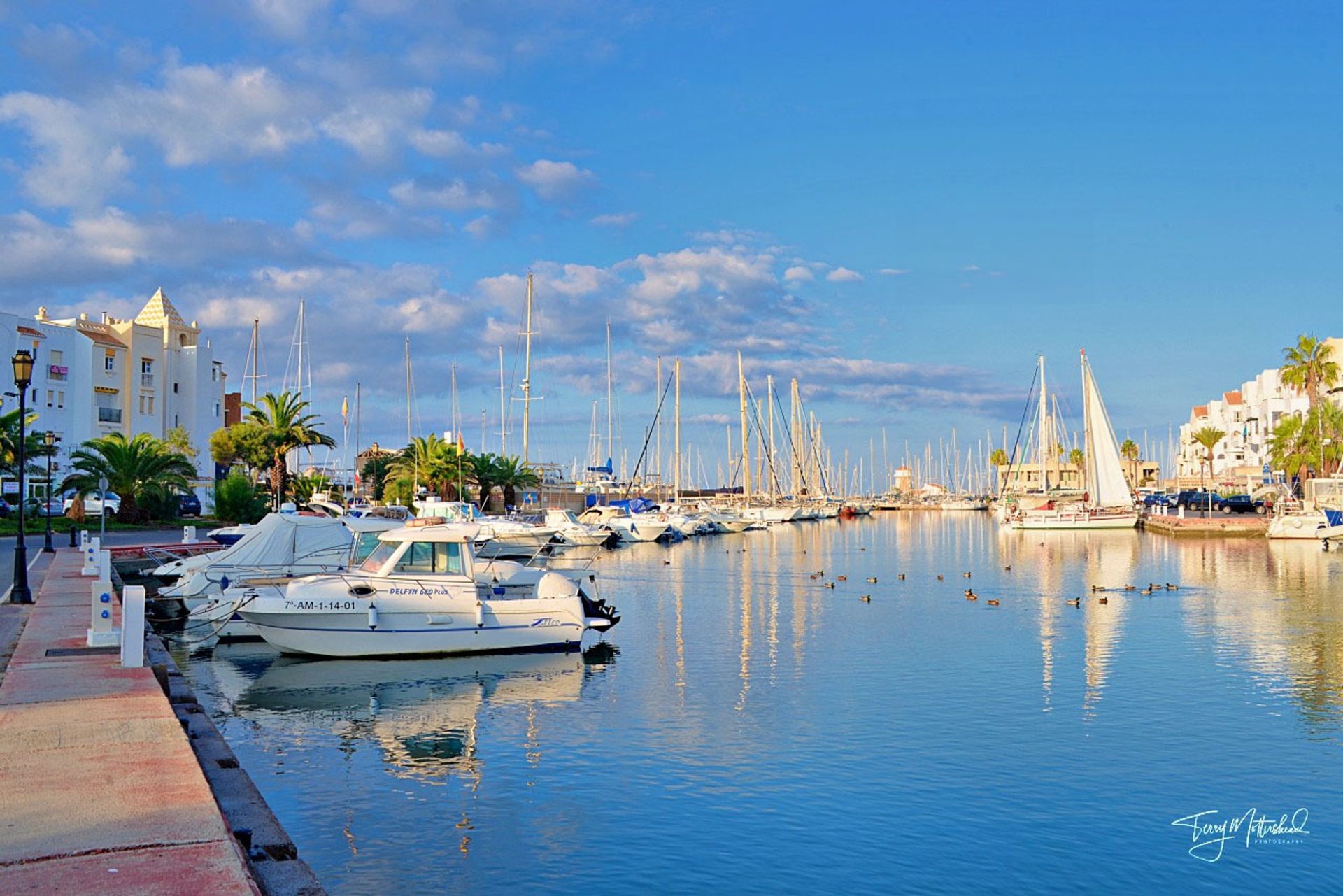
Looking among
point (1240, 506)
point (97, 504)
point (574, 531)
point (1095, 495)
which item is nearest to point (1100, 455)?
point (1095, 495)

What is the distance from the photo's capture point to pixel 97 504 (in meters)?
65.2

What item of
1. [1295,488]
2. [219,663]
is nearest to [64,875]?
[219,663]

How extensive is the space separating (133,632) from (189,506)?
63230 millimetres

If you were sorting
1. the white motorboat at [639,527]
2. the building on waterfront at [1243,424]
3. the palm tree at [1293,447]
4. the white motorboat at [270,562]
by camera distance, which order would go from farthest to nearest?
the building on waterfront at [1243,424]
the palm tree at [1293,447]
the white motorboat at [639,527]
the white motorboat at [270,562]

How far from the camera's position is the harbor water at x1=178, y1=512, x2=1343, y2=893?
12969 mm

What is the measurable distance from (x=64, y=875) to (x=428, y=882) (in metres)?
4.79

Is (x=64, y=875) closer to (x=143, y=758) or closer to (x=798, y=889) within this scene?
(x=143, y=758)

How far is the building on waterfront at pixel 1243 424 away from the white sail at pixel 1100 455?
94.0 ft

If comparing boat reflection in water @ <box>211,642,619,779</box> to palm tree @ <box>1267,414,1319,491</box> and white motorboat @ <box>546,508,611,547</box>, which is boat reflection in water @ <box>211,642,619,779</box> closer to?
white motorboat @ <box>546,508,611,547</box>

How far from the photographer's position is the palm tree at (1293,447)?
98750 mm

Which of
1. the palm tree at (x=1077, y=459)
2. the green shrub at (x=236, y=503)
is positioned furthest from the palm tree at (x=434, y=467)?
the palm tree at (x=1077, y=459)

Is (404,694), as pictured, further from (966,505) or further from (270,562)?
(966,505)

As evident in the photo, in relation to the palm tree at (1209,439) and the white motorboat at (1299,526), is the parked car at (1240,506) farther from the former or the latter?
the palm tree at (1209,439)

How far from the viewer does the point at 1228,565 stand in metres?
56.9
